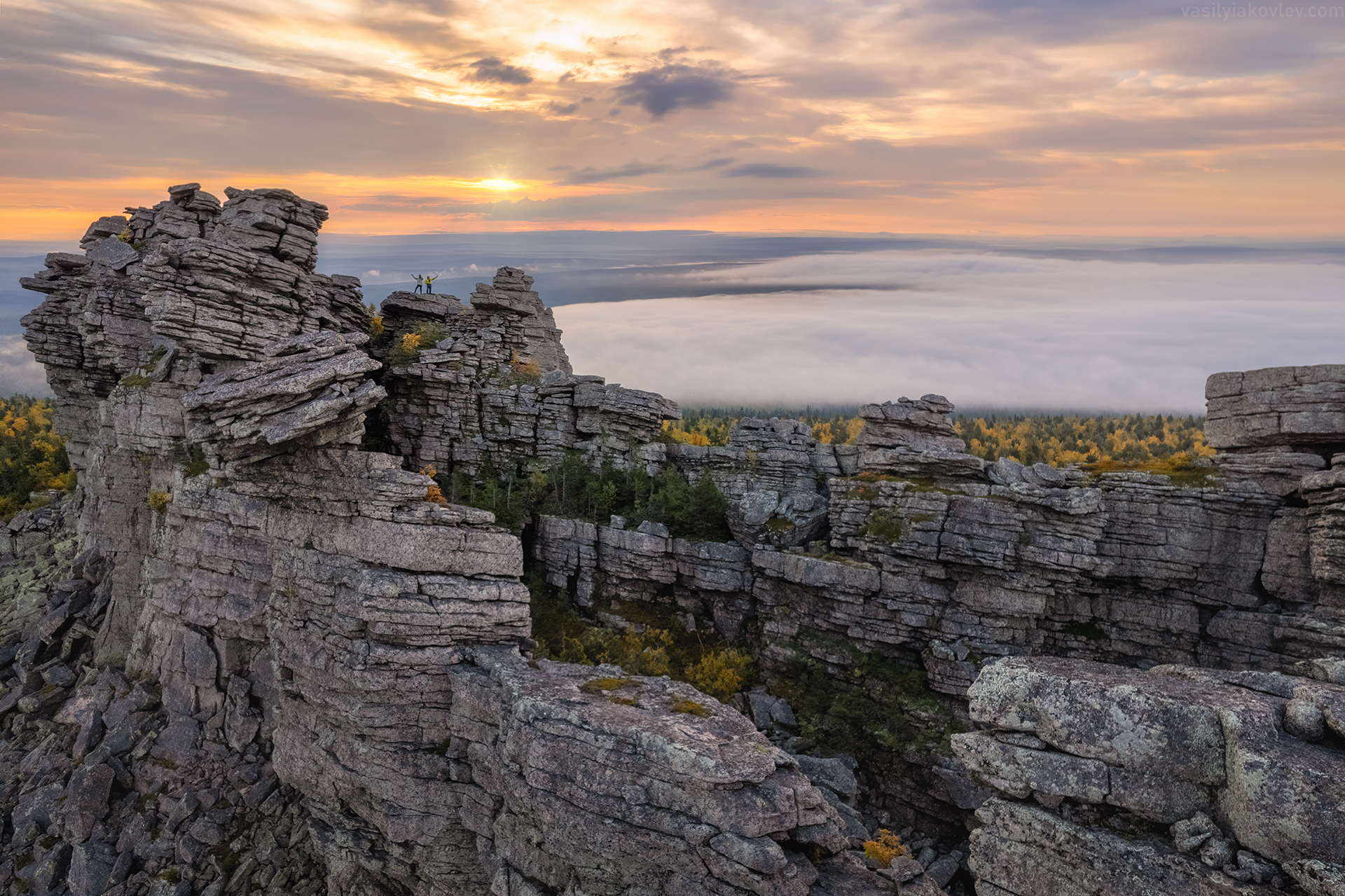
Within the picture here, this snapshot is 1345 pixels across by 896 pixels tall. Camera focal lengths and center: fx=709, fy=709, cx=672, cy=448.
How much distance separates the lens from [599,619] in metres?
32.5

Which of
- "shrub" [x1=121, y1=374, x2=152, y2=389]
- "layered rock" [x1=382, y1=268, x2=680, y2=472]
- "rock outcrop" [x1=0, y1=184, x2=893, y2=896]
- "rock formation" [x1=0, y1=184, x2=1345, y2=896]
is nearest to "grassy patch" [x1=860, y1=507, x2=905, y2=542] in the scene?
"rock formation" [x1=0, y1=184, x2=1345, y2=896]

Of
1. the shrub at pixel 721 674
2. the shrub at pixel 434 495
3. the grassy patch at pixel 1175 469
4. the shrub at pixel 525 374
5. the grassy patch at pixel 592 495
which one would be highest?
the shrub at pixel 525 374

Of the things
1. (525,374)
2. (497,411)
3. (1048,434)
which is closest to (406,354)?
(497,411)

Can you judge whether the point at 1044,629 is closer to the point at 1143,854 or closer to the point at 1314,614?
the point at 1314,614

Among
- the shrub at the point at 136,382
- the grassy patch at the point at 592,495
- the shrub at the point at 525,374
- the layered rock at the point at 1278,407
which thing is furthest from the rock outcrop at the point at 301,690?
the layered rock at the point at 1278,407

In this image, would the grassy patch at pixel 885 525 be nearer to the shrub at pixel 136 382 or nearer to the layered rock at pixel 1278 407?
the layered rock at pixel 1278 407

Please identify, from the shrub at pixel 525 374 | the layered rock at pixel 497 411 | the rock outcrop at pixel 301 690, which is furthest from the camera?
the shrub at pixel 525 374

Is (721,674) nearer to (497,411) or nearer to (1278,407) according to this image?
(497,411)

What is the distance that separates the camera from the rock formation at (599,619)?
1243 centimetres

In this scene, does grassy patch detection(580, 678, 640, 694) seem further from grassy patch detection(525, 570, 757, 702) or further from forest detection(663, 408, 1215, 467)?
forest detection(663, 408, 1215, 467)

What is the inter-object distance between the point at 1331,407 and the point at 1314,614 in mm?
6876

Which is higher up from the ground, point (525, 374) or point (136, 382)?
point (525, 374)

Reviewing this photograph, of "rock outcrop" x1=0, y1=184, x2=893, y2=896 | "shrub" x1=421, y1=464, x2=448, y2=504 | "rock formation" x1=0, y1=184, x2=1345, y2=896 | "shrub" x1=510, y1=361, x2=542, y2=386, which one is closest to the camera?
"rock formation" x1=0, y1=184, x2=1345, y2=896

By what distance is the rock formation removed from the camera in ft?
40.8
